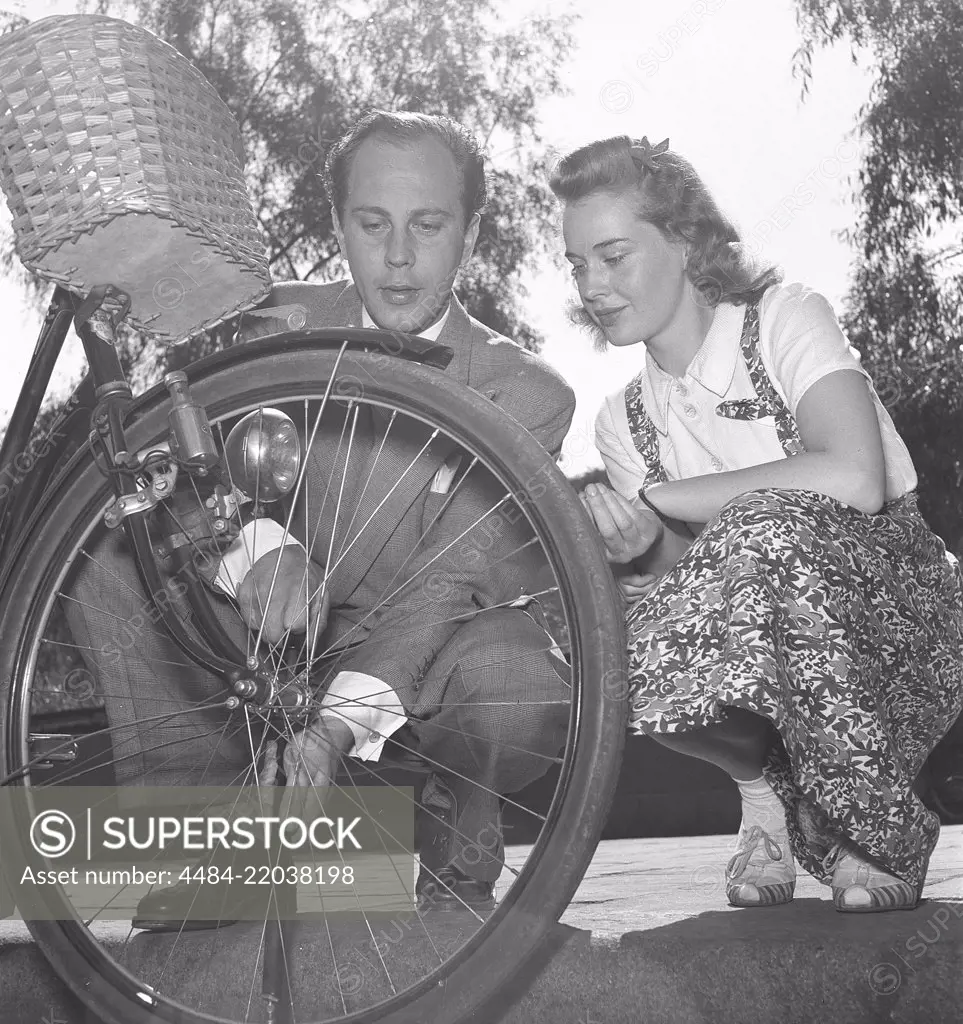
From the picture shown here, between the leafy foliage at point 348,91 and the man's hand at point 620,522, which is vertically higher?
the leafy foliage at point 348,91

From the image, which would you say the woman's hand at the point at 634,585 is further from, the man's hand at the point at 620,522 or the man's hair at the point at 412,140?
the man's hair at the point at 412,140

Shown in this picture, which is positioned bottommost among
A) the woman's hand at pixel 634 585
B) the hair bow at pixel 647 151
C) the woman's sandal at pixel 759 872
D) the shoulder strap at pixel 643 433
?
the woman's sandal at pixel 759 872

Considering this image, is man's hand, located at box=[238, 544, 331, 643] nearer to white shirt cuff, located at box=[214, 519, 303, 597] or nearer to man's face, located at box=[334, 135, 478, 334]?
white shirt cuff, located at box=[214, 519, 303, 597]

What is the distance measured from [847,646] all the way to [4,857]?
1.15m

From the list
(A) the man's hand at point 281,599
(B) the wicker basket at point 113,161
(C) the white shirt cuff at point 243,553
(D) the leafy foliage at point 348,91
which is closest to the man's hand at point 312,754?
(A) the man's hand at point 281,599

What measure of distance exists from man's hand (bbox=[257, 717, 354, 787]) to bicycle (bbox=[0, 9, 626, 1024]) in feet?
0.11

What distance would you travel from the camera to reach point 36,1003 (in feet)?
5.82

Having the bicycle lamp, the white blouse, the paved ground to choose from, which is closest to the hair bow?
the white blouse

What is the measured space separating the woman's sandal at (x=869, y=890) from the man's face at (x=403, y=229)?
109cm

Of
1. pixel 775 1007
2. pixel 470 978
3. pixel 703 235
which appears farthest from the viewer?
pixel 703 235

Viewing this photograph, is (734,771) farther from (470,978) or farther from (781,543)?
(470,978)

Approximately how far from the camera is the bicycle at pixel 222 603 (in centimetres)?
130

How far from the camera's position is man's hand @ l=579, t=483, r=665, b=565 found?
175 cm

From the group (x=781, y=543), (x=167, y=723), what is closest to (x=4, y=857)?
(x=167, y=723)
